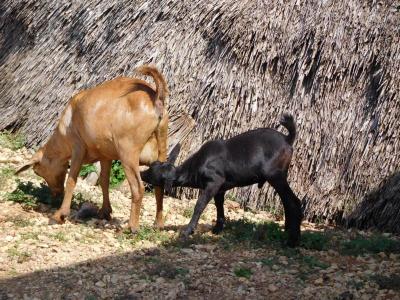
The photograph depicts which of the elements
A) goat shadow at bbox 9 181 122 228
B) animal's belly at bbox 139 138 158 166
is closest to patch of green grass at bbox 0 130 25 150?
goat shadow at bbox 9 181 122 228

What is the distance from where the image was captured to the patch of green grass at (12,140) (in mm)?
9734

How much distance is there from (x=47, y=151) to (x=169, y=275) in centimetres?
272

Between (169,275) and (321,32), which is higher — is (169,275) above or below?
below

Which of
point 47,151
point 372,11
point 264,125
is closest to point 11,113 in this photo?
point 47,151

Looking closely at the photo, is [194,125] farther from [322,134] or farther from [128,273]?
[128,273]

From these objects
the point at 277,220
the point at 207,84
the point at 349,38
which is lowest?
the point at 277,220

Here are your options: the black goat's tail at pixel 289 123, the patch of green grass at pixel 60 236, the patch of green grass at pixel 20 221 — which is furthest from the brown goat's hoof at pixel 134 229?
the black goat's tail at pixel 289 123

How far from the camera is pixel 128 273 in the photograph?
220 inches

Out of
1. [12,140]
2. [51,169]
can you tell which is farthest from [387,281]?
[12,140]

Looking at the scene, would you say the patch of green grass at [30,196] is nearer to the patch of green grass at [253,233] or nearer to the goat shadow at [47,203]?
the goat shadow at [47,203]

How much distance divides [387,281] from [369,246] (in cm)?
112

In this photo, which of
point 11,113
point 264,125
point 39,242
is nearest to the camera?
point 39,242

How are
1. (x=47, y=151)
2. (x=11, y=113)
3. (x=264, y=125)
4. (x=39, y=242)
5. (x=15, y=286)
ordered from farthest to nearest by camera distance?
(x=11, y=113) → (x=264, y=125) → (x=47, y=151) → (x=39, y=242) → (x=15, y=286)

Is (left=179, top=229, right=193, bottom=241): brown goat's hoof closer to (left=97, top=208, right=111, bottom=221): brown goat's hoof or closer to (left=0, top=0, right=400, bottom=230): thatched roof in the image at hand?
(left=97, top=208, right=111, bottom=221): brown goat's hoof
